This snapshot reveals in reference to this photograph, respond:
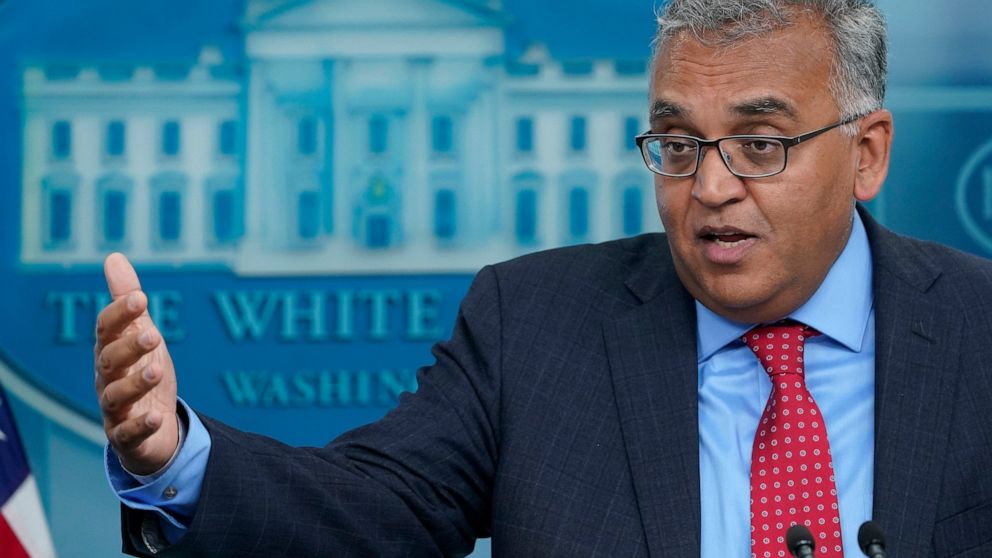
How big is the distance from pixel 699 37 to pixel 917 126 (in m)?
1.32

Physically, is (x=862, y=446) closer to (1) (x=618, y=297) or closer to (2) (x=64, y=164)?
(1) (x=618, y=297)

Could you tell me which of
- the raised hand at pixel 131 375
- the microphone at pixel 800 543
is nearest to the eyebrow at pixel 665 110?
the microphone at pixel 800 543

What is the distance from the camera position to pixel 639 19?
3.07 m

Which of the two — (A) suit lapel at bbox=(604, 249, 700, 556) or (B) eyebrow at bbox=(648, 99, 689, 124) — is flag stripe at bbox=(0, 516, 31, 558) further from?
(B) eyebrow at bbox=(648, 99, 689, 124)

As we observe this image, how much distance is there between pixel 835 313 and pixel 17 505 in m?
1.96

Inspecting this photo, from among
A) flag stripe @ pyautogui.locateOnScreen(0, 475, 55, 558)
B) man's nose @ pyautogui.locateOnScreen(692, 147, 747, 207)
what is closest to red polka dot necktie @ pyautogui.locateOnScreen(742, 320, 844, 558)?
man's nose @ pyautogui.locateOnScreen(692, 147, 747, 207)

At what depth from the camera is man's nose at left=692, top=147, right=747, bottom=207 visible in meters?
1.86

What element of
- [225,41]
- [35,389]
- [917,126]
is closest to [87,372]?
[35,389]

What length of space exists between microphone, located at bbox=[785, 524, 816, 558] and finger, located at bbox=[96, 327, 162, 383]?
784 millimetres

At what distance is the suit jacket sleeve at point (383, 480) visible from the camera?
5.59 ft

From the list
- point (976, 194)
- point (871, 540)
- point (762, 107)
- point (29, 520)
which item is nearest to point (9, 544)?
point (29, 520)

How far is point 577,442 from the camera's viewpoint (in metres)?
1.93

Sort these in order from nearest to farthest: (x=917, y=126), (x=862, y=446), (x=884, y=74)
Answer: (x=862, y=446) < (x=884, y=74) < (x=917, y=126)

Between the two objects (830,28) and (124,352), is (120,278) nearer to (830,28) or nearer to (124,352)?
(124,352)
